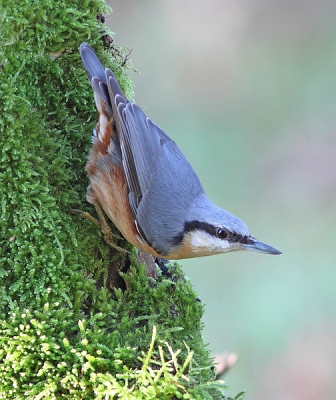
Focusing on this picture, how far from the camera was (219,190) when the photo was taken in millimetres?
6590

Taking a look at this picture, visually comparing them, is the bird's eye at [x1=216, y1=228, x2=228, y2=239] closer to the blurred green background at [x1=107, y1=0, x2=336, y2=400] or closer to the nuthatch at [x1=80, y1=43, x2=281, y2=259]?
the nuthatch at [x1=80, y1=43, x2=281, y2=259]

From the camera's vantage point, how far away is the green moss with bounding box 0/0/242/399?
6.73ft

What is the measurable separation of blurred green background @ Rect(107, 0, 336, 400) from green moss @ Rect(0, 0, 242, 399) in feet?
10.5

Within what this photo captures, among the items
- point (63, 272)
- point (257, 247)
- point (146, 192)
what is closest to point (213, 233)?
point (257, 247)

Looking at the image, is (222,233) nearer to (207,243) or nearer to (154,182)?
(207,243)

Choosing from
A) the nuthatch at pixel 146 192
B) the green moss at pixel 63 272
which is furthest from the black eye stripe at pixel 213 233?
the green moss at pixel 63 272

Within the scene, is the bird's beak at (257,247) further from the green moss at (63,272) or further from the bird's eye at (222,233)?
the green moss at (63,272)

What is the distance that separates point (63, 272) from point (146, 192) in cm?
→ 79

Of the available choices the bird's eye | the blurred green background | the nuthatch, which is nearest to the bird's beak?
the nuthatch

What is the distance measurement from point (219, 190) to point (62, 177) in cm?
414

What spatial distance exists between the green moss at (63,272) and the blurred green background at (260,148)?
320 cm

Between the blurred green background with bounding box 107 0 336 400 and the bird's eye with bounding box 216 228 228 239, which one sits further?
the blurred green background with bounding box 107 0 336 400

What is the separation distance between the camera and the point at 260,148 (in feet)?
23.1

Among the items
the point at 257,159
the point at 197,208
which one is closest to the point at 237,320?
the point at 257,159
